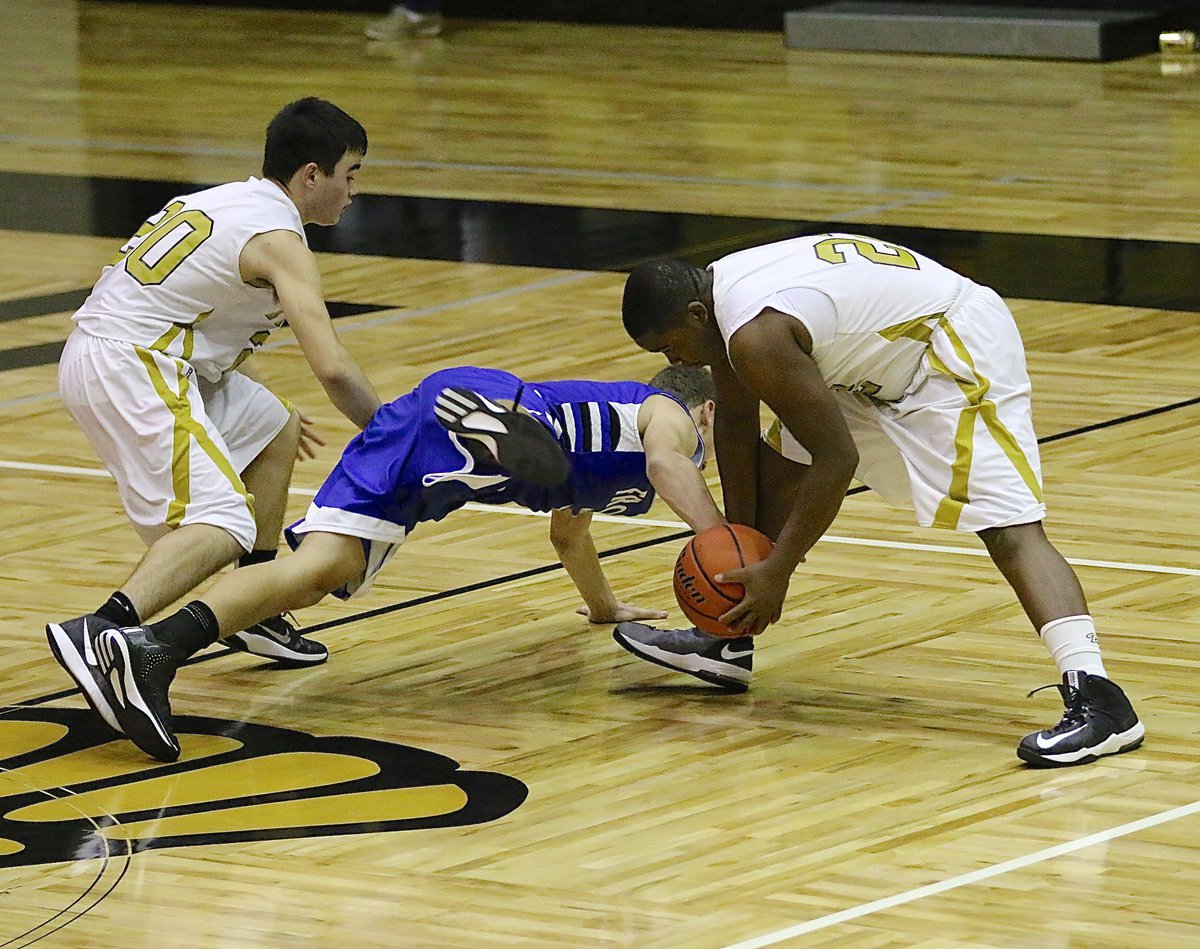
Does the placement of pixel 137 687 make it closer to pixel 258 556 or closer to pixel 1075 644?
pixel 258 556

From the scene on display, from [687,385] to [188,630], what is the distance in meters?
1.19

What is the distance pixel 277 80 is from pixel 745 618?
1106 centimetres

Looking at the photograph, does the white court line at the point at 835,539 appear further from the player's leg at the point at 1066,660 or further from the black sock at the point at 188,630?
the player's leg at the point at 1066,660

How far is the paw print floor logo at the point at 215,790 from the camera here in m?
4.18

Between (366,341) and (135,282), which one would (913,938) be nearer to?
(135,282)

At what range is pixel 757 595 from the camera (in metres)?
4.64

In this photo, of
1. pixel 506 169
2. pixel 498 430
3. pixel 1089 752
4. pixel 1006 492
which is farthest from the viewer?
pixel 506 169

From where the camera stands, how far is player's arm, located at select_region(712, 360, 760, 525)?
4836mm

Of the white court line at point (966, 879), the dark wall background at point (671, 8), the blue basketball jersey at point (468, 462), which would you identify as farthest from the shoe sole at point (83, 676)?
the dark wall background at point (671, 8)

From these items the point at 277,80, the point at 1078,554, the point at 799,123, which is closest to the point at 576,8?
the point at 277,80

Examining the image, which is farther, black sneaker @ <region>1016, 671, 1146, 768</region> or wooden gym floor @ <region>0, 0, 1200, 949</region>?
black sneaker @ <region>1016, 671, 1146, 768</region>


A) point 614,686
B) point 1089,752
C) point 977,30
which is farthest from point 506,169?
point 1089,752

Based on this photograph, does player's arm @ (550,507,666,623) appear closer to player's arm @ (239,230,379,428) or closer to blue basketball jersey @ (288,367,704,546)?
blue basketball jersey @ (288,367,704,546)

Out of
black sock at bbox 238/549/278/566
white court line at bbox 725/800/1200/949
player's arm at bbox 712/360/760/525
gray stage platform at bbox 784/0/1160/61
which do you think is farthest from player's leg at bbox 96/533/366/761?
gray stage platform at bbox 784/0/1160/61
